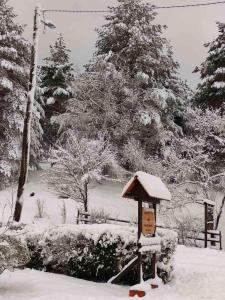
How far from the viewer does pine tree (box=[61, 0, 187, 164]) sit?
35625mm

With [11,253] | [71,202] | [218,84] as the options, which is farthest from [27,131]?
[218,84]

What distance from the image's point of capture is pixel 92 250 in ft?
39.3

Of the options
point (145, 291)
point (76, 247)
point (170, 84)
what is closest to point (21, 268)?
point (76, 247)

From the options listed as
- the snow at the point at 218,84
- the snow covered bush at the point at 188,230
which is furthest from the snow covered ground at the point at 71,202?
the snow at the point at 218,84

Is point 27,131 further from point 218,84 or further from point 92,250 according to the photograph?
point 218,84

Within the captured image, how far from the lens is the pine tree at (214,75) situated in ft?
117

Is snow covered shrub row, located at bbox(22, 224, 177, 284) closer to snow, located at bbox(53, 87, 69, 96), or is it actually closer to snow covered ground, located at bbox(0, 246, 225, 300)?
snow covered ground, located at bbox(0, 246, 225, 300)

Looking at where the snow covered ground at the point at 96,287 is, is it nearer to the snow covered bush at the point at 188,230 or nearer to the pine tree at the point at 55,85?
the snow covered bush at the point at 188,230

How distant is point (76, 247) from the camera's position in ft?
40.1

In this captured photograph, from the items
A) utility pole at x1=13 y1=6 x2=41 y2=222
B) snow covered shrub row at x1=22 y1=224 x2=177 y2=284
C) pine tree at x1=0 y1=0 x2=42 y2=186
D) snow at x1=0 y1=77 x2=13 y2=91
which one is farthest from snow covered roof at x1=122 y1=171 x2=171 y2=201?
snow at x1=0 y1=77 x2=13 y2=91

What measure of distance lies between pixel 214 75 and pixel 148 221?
26.9 meters

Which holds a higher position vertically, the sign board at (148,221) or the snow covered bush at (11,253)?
the sign board at (148,221)

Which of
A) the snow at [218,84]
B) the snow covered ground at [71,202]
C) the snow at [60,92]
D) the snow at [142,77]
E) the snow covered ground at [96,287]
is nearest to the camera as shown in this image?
the snow covered ground at [96,287]

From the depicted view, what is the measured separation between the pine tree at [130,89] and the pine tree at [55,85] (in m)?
4.89
